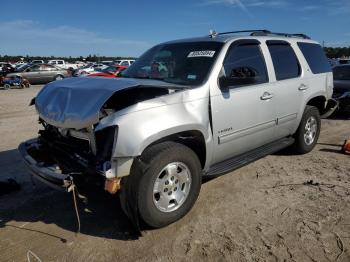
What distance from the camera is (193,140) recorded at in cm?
398

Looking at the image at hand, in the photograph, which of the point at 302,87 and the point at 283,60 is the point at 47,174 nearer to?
the point at 283,60

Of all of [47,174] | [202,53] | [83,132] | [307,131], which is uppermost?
[202,53]

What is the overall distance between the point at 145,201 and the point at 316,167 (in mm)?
3266

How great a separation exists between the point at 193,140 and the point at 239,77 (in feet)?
3.32

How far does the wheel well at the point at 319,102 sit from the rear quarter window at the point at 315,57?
0.47 m

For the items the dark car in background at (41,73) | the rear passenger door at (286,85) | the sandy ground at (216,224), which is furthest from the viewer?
the dark car in background at (41,73)

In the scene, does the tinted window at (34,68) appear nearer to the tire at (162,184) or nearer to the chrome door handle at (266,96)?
the chrome door handle at (266,96)

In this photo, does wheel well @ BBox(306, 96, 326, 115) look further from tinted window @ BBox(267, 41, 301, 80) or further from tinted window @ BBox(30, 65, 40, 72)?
tinted window @ BBox(30, 65, 40, 72)

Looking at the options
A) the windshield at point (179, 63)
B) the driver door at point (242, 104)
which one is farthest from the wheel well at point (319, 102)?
the windshield at point (179, 63)

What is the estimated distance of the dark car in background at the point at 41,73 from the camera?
25.6 m

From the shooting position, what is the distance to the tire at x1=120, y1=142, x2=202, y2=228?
3.28 meters

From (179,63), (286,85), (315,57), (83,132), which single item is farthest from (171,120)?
(315,57)

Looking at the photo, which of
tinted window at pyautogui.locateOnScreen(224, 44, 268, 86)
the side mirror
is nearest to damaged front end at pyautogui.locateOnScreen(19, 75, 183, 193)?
the side mirror

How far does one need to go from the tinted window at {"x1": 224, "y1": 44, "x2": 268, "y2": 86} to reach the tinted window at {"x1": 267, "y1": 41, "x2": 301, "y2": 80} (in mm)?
332
